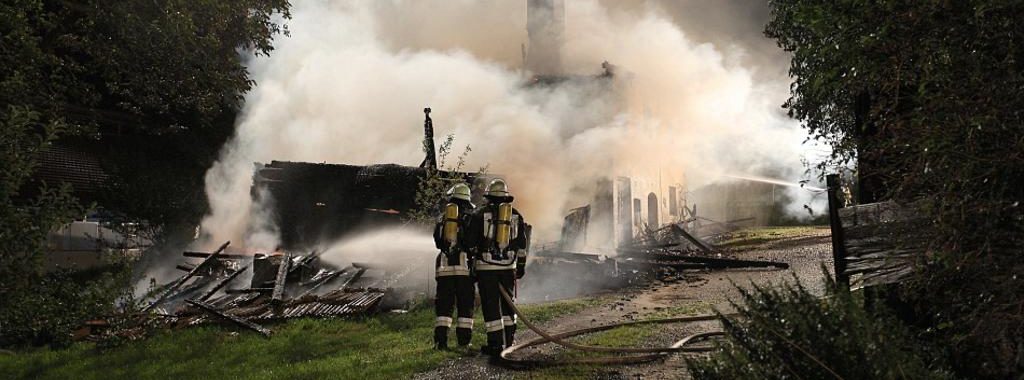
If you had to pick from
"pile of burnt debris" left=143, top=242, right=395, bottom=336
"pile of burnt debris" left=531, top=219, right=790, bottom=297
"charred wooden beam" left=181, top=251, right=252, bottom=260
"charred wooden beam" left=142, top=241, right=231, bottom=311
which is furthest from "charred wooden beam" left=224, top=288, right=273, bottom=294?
"pile of burnt debris" left=531, top=219, right=790, bottom=297

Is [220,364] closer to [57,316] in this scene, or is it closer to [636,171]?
[57,316]

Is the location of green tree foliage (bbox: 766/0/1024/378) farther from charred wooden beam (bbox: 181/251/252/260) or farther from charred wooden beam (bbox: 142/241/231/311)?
charred wooden beam (bbox: 181/251/252/260)

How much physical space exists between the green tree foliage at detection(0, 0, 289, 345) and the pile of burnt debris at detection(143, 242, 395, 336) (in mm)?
2668

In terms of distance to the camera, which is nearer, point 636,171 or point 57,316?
point 57,316

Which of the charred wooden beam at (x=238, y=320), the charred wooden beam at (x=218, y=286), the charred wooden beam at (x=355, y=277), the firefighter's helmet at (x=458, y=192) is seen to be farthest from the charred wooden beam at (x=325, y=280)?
the firefighter's helmet at (x=458, y=192)

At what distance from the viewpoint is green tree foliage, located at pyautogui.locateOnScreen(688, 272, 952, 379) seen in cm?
292

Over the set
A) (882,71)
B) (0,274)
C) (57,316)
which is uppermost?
(882,71)

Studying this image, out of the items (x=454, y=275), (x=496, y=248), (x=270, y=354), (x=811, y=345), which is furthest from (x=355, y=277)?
(x=811, y=345)

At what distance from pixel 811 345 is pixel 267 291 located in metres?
13.0

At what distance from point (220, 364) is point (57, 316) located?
8.08 feet

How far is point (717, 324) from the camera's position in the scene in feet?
27.9

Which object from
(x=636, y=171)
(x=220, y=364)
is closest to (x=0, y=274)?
(x=220, y=364)

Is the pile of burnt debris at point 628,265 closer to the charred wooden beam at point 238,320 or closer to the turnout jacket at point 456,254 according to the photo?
the charred wooden beam at point 238,320

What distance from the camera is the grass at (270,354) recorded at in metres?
7.32
